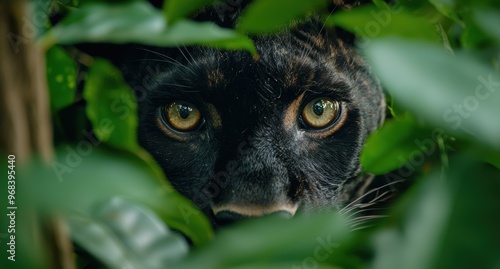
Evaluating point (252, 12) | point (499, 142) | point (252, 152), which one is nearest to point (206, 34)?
point (252, 12)

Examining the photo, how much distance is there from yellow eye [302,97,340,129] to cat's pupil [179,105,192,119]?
0.26 metres

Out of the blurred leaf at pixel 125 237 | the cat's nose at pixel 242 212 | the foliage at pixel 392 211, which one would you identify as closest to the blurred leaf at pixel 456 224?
the foliage at pixel 392 211

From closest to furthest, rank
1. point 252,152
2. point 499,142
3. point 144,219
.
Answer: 1. point 499,142
2. point 144,219
3. point 252,152

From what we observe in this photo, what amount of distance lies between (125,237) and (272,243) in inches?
4.3

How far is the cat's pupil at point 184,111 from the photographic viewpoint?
149 cm

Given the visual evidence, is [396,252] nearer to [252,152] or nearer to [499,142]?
[499,142]

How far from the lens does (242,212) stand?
4.06 feet

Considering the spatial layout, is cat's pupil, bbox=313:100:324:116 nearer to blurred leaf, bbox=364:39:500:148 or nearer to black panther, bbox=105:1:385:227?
black panther, bbox=105:1:385:227

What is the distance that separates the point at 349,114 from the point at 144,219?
4.03ft

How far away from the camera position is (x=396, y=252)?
284 mm

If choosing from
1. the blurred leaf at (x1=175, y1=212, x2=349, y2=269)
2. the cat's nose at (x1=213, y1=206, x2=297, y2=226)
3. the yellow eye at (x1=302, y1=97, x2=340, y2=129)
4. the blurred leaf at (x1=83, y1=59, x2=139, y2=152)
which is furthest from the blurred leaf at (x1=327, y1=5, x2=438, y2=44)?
the yellow eye at (x1=302, y1=97, x2=340, y2=129)

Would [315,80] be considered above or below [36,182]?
below

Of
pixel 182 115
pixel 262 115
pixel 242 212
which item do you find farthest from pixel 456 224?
pixel 182 115

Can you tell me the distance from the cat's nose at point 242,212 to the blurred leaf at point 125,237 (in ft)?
2.78
